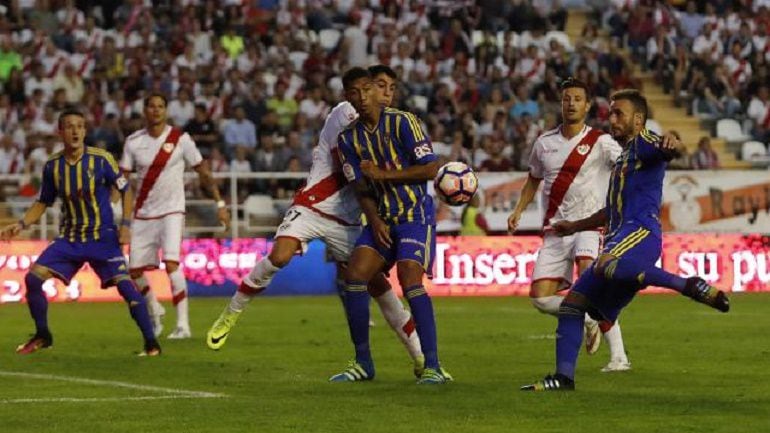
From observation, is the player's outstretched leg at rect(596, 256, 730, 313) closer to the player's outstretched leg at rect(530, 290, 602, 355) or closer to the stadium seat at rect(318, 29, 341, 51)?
the player's outstretched leg at rect(530, 290, 602, 355)

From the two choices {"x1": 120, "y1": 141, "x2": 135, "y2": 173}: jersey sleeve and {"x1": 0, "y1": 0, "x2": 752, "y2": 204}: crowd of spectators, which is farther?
{"x1": 0, "y1": 0, "x2": 752, "y2": 204}: crowd of spectators

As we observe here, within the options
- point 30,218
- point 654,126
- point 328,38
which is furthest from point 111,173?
point 328,38

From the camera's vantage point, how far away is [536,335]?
60.2ft

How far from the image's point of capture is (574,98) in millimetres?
14008

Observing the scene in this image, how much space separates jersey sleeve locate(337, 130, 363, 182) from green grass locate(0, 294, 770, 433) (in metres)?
1.48

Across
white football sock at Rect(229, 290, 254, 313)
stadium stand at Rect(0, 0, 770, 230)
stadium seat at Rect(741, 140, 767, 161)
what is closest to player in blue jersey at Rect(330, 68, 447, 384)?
white football sock at Rect(229, 290, 254, 313)

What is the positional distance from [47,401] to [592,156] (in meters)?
4.97

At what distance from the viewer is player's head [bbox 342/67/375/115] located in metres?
12.7

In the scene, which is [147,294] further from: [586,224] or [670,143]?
[670,143]

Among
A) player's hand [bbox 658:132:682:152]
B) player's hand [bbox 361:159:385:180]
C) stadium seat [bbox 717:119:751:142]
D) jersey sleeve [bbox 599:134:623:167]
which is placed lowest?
stadium seat [bbox 717:119:751:142]

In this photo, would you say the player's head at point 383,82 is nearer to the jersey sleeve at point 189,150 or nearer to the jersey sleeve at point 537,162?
the jersey sleeve at point 537,162

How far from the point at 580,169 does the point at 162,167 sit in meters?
5.55

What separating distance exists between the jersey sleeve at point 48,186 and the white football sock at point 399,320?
410 centimetres

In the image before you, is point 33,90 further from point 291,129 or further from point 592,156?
point 592,156
